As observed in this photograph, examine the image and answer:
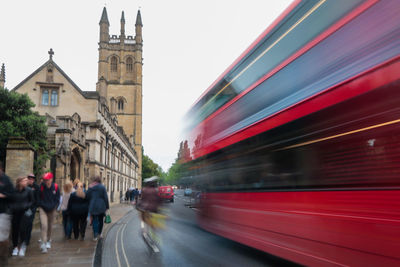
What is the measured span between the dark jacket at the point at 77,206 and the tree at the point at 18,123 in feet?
33.7

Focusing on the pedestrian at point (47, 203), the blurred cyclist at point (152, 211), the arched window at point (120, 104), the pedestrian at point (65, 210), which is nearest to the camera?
the pedestrian at point (47, 203)

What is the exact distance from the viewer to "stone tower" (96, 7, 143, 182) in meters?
73.1

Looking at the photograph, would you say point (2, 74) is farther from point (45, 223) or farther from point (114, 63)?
point (114, 63)

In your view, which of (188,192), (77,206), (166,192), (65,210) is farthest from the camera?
(166,192)

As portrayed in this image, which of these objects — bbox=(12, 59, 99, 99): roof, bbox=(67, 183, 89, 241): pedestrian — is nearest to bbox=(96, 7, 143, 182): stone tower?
bbox=(12, 59, 99, 99): roof

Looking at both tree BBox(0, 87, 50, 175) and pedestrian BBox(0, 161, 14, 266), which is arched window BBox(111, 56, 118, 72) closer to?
tree BBox(0, 87, 50, 175)

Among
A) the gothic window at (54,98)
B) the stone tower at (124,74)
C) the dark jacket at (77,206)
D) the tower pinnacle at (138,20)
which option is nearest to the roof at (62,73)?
the gothic window at (54,98)

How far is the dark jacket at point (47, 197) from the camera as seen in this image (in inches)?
323

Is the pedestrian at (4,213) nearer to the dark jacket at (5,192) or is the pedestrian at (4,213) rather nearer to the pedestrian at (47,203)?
→ the dark jacket at (5,192)

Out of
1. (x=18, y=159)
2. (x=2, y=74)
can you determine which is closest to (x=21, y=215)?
(x=18, y=159)

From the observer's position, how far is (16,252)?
7395 millimetres

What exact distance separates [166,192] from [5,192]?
205 inches

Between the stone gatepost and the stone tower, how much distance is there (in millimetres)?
59109

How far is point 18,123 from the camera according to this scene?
20844 mm
